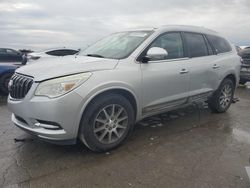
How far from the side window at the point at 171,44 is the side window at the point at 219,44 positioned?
1141mm

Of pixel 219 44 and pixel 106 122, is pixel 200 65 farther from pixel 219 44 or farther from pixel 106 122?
pixel 106 122

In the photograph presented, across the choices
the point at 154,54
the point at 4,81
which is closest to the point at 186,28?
the point at 154,54

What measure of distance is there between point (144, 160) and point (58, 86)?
1471mm

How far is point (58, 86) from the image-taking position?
126 inches

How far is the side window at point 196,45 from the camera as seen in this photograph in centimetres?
487

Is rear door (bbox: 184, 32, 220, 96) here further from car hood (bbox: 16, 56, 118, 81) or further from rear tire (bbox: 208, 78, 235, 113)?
car hood (bbox: 16, 56, 118, 81)

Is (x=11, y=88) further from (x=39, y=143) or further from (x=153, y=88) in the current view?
(x=153, y=88)

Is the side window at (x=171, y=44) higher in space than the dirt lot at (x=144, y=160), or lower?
higher

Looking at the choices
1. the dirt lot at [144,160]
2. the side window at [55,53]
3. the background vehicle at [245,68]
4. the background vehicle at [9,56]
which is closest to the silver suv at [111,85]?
the dirt lot at [144,160]

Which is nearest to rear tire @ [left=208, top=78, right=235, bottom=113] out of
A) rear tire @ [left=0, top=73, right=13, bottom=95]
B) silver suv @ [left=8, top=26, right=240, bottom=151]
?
silver suv @ [left=8, top=26, right=240, bottom=151]

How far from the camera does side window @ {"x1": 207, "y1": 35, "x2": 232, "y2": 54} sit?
5548mm

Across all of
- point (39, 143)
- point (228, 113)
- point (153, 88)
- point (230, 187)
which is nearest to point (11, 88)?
point (39, 143)

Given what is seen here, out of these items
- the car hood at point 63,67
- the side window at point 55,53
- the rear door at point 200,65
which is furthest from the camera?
the side window at point 55,53

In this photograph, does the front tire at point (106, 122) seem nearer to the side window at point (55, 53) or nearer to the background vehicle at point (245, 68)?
the background vehicle at point (245, 68)
